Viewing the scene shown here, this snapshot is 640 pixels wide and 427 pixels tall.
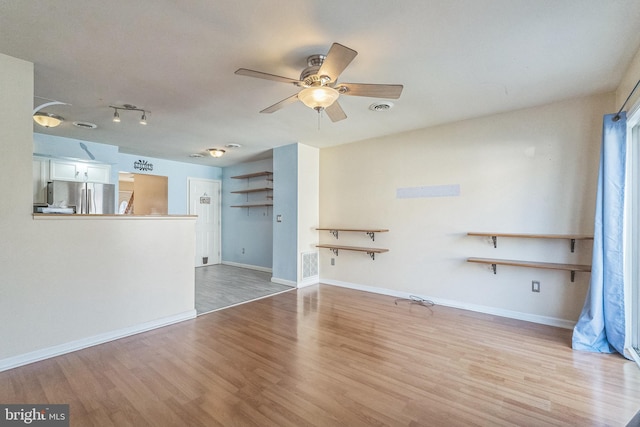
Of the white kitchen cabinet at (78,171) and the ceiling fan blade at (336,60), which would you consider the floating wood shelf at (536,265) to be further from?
the white kitchen cabinet at (78,171)

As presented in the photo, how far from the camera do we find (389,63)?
7.62 ft

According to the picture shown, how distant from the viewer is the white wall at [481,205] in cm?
303

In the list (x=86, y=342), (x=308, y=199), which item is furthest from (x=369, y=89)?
(x=86, y=342)

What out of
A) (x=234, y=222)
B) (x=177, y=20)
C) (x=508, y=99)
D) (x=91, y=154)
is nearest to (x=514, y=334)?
(x=508, y=99)

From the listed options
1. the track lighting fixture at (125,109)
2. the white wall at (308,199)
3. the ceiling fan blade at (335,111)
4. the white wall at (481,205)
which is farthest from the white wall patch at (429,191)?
the track lighting fixture at (125,109)

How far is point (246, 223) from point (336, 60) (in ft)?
17.9

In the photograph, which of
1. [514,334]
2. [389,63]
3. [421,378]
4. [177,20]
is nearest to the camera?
[177,20]

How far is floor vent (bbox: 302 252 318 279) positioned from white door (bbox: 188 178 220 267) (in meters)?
3.28

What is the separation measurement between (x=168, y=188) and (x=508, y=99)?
663cm

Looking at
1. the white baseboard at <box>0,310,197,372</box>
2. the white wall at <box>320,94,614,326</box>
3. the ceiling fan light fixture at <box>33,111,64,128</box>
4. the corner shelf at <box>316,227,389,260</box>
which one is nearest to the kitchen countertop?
the white baseboard at <box>0,310,197,372</box>

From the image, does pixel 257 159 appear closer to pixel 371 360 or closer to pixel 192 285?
pixel 192 285

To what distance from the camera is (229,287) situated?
15.9 feet

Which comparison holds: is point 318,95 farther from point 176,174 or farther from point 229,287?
point 176,174

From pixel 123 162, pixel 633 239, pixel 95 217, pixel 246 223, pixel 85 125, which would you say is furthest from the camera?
pixel 246 223
